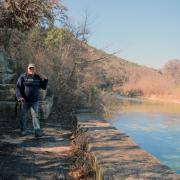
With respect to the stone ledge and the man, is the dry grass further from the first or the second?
the man

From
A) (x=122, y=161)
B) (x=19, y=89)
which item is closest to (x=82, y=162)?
(x=122, y=161)

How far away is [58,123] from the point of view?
1499cm

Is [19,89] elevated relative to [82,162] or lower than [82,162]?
elevated

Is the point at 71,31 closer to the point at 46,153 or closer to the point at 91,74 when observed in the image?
the point at 91,74

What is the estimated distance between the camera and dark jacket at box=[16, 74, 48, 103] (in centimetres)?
1115

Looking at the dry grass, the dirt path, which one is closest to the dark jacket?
the dirt path

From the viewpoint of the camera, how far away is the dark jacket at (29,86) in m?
11.1

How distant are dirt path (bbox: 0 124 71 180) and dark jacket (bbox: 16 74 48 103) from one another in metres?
1.02

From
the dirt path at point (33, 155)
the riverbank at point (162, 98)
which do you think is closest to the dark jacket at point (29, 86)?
the dirt path at point (33, 155)

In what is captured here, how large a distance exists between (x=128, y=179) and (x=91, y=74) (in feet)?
60.5

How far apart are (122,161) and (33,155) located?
2.58 metres

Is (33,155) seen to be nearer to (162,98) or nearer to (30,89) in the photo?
(30,89)

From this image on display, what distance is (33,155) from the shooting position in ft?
29.8

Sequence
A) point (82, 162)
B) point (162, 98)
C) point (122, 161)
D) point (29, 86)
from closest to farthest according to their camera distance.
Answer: point (122, 161) < point (82, 162) < point (29, 86) < point (162, 98)
